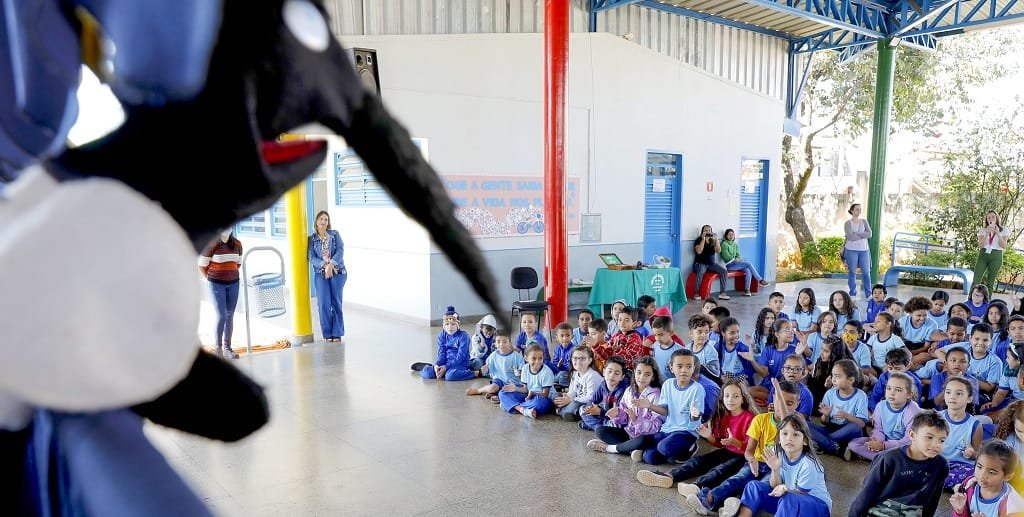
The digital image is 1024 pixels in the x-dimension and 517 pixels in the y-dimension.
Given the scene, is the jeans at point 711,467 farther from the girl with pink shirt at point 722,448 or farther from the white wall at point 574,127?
the white wall at point 574,127

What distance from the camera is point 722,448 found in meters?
3.46

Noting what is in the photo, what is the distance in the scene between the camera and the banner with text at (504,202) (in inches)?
278

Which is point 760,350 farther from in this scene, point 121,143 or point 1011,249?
point 1011,249

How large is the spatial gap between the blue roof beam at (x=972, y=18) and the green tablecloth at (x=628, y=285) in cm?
592

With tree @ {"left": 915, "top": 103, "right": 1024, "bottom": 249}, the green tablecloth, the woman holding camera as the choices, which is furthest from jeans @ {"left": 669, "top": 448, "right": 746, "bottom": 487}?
tree @ {"left": 915, "top": 103, "right": 1024, "bottom": 249}

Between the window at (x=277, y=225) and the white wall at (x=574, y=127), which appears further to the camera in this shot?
the window at (x=277, y=225)

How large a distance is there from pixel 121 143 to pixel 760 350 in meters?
5.09

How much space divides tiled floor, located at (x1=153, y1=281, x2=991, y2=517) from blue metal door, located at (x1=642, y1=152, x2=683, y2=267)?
15.6ft

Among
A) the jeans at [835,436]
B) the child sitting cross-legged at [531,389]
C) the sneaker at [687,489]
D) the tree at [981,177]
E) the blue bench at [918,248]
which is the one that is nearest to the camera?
the sneaker at [687,489]

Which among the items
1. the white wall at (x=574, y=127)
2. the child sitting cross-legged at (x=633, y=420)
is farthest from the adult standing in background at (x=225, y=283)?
the child sitting cross-legged at (x=633, y=420)

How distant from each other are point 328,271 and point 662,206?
4761 mm

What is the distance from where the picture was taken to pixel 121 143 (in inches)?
Result: 22.0

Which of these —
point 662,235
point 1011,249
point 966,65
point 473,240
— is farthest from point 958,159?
point 473,240

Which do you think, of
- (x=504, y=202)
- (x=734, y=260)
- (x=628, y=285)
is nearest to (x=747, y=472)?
(x=628, y=285)
